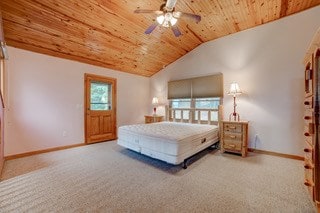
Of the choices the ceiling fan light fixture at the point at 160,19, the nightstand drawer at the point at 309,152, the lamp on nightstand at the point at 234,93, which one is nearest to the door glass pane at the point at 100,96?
the ceiling fan light fixture at the point at 160,19

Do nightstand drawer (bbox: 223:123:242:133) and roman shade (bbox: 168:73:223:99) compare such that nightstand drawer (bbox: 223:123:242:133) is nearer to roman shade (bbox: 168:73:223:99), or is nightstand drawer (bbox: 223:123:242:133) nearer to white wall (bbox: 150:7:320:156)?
white wall (bbox: 150:7:320:156)

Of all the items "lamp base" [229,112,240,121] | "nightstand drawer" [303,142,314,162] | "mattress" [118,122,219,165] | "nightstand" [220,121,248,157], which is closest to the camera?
"nightstand drawer" [303,142,314,162]

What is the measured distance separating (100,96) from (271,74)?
4941 mm

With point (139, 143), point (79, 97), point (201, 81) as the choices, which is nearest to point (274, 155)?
point (201, 81)

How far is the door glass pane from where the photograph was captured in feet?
16.6

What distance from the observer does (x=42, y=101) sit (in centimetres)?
394

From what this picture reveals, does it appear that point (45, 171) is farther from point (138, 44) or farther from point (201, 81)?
point (201, 81)

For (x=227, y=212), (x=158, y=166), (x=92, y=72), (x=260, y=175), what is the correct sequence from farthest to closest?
(x=92, y=72)
(x=158, y=166)
(x=260, y=175)
(x=227, y=212)

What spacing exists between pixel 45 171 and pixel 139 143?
177cm

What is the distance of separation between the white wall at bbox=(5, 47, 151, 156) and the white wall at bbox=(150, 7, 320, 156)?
4.08m

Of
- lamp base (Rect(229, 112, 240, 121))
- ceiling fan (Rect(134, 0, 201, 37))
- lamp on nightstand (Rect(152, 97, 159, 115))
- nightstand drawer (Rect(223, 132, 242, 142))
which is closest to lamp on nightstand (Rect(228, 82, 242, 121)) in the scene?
lamp base (Rect(229, 112, 240, 121))

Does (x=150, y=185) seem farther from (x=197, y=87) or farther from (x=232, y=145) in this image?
(x=197, y=87)

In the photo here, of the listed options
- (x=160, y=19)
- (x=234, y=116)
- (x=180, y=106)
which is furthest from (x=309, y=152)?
(x=180, y=106)

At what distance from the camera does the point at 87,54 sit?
444 cm
